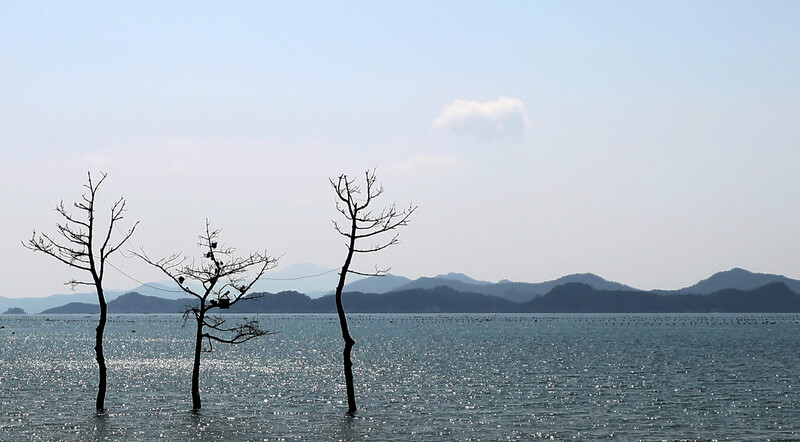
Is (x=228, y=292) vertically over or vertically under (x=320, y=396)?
over

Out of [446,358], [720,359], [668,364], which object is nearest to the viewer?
[668,364]

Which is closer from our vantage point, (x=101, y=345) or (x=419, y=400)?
(x=101, y=345)

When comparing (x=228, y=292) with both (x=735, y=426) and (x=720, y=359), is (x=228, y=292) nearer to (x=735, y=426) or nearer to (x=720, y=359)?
(x=735, y=426)

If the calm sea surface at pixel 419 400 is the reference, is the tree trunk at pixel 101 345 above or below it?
above

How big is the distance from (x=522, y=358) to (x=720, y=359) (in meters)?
22.8

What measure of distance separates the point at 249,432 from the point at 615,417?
19.9 meters

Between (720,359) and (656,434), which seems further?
(720,359)

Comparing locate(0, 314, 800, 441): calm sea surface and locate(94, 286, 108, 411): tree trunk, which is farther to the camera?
locate(94, 286, 108, 411): tree trunk

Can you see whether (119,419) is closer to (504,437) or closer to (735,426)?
(504,437)

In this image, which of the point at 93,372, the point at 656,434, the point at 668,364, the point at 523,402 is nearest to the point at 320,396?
the point at 523,402

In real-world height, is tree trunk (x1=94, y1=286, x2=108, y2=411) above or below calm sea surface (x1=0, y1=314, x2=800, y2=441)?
above

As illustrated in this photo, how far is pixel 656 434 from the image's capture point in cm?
4069

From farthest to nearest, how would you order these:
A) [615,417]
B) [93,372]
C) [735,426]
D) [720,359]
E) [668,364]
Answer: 1. [720,359]
2. [668,364]
3. [93,372]
4. [615,417]
5. [735,426]

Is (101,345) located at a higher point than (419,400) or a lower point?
higher
